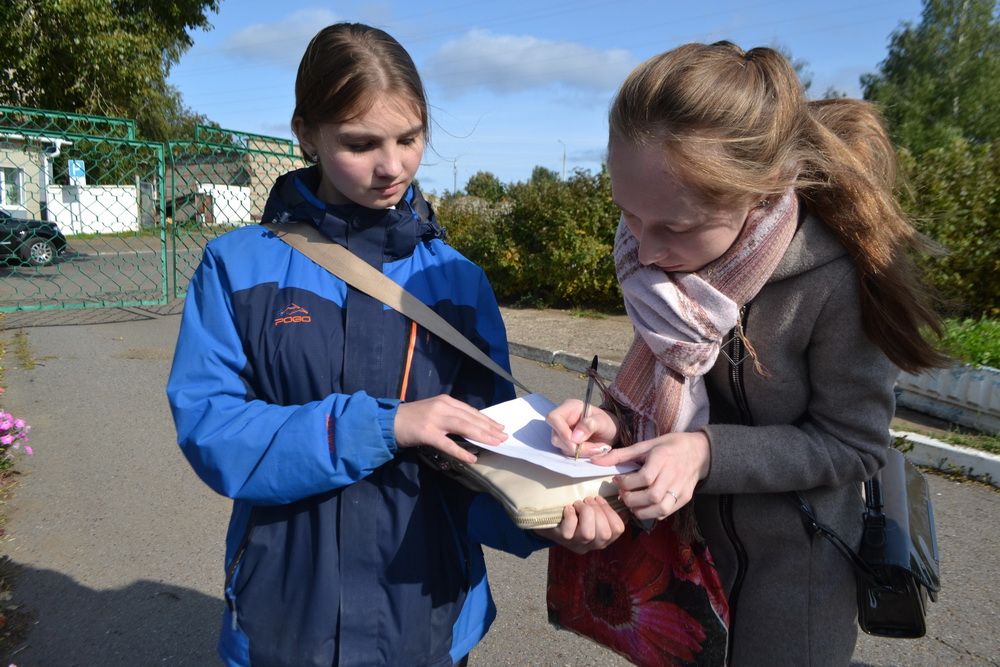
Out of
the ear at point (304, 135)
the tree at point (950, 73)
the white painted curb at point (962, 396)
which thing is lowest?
the white painted curb at point (962, 396)

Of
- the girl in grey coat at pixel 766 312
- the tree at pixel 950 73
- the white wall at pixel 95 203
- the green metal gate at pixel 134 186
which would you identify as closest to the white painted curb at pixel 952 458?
the girl in grey coat at pixel 766 312

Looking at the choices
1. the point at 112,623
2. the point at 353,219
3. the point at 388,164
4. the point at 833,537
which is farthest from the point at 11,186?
the point at 833,537

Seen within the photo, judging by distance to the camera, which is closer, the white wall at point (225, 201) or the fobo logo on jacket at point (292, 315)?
the fobo logo on jacket at point (292, 315)

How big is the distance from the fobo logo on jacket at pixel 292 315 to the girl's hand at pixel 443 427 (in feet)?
0.96

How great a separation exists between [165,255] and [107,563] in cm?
646

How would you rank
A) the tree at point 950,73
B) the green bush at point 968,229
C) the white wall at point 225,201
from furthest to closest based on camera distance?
the tree at point 950,73, the white wall at point 225,201, the green bush at point 968,229

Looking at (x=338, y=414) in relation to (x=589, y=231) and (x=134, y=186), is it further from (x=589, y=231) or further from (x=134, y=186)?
(x=134, y=186)

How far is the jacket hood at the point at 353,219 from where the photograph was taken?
1623mm

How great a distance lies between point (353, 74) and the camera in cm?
154

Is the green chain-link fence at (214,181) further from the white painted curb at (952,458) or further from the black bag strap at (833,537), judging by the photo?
the black bag strap at (833,537)

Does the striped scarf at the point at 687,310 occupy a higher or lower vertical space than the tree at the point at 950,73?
lower

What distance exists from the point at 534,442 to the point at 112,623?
2.36 m

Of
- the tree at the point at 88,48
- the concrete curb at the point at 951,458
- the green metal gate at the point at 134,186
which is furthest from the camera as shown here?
the tree at the point at 88,48

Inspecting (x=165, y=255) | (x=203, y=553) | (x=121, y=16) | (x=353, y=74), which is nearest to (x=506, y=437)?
(x=353, y=74)
